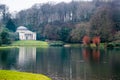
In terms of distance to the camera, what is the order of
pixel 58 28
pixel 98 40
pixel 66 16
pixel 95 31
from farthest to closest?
1. pixel 66 16
2. pixel 58 28
3. pixel 95 31
4. pixel 98 40

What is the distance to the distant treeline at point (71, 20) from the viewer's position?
9206 centimetres

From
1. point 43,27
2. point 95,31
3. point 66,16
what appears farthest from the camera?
point 66,16

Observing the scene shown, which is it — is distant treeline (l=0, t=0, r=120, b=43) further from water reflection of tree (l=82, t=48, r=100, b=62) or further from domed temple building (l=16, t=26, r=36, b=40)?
water reflection of tree (l=82, t=48, r=100, b=62)

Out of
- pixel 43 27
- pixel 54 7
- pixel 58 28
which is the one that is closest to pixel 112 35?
pixel 58 28

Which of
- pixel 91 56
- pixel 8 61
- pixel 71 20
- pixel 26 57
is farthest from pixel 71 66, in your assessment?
pixel 71 20

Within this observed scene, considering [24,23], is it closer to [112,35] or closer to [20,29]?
[20,29]

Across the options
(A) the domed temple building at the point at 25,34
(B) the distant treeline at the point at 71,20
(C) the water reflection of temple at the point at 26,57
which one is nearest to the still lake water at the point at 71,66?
(C) the water reflection of temple at the point at 26,57

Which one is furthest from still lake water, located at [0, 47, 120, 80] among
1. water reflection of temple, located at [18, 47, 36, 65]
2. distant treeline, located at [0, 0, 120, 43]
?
distant treeline, located at [0, 0, 120, 43]

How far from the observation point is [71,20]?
13562 cm

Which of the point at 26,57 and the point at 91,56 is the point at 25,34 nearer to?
the point at 26,57

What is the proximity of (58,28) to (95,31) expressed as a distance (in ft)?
92.1

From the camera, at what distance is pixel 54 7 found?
144 metres

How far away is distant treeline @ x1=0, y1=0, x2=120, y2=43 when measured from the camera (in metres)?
92.1

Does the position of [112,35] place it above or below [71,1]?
below
